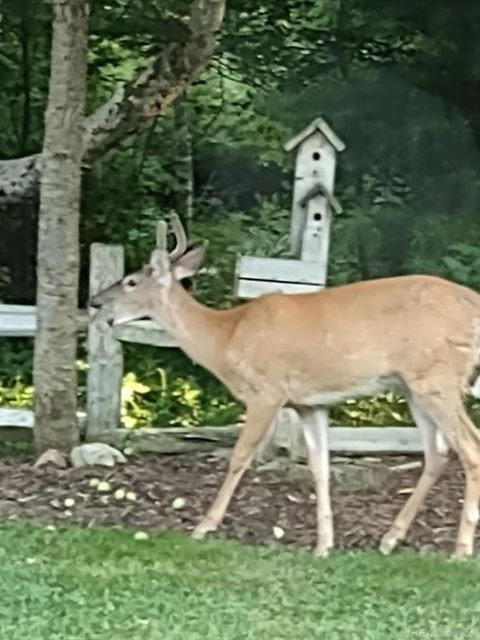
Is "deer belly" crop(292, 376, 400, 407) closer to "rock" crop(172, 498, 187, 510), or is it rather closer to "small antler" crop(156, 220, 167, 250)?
"rock" crop(172, 498, 187, 510)

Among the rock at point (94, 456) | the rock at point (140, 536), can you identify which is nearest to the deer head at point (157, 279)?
the rock at point (94, 456)

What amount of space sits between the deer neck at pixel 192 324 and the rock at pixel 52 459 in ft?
2.98

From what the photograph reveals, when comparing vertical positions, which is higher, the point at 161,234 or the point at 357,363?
the point at 161,234

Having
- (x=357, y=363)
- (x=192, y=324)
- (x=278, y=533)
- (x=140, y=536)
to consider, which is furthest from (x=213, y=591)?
(x=192, y=324)

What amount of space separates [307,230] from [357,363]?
5.11ft

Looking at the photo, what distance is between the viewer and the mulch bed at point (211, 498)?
22.9ft

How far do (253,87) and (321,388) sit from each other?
4956 millimetres

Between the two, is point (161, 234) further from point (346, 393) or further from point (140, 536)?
point (140, 536)

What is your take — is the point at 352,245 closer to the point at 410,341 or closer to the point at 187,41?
the point at 187,41

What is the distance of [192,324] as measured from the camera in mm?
7398

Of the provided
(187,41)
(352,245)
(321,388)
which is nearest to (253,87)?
(352,245)

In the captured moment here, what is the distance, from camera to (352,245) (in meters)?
11.0

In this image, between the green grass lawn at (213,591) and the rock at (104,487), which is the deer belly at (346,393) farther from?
the rock at (104,487)

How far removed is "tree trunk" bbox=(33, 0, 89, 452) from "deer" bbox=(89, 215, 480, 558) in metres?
0.88
